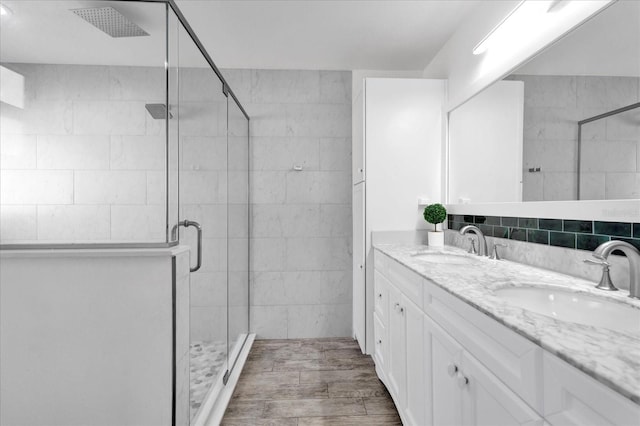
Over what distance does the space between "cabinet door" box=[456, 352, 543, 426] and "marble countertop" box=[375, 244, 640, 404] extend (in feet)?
0.58

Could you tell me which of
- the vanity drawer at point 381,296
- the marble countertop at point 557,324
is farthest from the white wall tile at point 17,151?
the vanity drawer at point 381,296

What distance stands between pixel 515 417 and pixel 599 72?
4.11 feet

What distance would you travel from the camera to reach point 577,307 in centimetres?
105

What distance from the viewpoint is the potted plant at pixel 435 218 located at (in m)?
2.31

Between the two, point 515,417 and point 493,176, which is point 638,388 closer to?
point 515,417

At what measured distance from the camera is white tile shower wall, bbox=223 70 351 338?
121 inches

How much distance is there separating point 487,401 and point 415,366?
0.64 metres

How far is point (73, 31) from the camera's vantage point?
1.23m

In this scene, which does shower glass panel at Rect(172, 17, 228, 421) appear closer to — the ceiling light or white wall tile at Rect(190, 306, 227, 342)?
white wall tile at Rect(190, 306, 227, 342)

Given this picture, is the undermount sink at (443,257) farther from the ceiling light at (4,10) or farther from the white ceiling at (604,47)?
the ceiling light at (4,10)

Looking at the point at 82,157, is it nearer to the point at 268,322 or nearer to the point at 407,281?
the point at 407,281

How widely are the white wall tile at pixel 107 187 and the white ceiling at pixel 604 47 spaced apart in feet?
5.94

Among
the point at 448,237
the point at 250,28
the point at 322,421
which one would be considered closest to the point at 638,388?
the point at 322,421

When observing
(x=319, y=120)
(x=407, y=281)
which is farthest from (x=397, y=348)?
(x=319, y=120)
